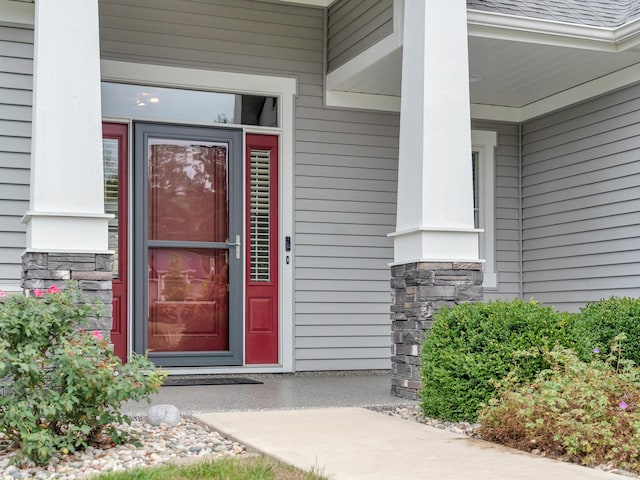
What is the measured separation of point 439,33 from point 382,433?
2.70m

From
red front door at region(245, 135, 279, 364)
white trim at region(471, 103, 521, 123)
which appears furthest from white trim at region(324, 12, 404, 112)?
white trim at region(471, 103, 521, 123)

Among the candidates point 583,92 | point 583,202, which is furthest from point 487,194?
point 583,92

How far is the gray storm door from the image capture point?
686 centimetres

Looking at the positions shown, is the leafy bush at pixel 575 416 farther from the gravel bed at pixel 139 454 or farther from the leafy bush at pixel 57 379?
the leafy bush at pixel 57 379

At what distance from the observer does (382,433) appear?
166 inches

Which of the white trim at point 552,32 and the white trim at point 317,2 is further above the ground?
the white trim at point 317,2

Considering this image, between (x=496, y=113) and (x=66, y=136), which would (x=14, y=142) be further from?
(x=496, y=113)

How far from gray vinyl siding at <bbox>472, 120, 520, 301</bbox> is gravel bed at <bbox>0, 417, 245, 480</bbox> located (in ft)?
15.1

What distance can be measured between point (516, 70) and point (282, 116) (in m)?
Result: 2.09

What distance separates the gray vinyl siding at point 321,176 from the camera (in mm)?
7133

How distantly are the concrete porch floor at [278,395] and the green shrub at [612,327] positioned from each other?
1.20 meters

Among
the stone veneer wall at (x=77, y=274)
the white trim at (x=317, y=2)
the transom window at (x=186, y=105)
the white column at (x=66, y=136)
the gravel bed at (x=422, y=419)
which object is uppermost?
the white trim at (x=317, y=2)

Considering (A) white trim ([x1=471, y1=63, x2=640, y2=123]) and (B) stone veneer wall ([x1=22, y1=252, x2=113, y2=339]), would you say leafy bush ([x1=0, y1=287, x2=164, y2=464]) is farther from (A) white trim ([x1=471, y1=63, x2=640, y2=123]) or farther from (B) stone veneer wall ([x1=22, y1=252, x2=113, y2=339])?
(A) white trim ([x1=471, y1=63, x2=640, y2=123])

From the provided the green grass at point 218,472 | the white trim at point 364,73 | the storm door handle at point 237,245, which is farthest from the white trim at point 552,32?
the green grass at point 218,472
